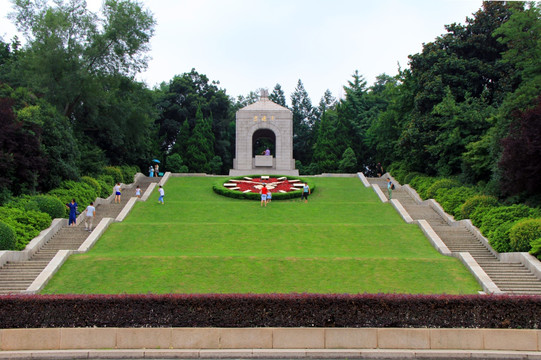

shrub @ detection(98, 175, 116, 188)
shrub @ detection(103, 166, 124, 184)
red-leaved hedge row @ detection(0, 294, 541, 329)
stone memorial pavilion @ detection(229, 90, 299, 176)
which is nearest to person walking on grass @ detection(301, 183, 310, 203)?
shrub @ detection(98, 175, 116, 188)

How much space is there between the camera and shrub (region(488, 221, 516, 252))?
21.2 metres

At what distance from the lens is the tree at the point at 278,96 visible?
7275 cm

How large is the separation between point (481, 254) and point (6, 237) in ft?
52.9

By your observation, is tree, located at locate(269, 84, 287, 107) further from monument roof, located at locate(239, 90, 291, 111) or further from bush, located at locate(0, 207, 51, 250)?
bush, located at locate(0, 207, 51, 250)

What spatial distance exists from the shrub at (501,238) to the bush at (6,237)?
16.3 metres

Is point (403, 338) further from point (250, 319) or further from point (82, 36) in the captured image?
point (82, 36)

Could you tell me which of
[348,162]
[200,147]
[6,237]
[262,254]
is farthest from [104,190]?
[348,162]

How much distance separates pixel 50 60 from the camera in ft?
117

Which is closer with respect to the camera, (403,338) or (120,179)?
(403,338)

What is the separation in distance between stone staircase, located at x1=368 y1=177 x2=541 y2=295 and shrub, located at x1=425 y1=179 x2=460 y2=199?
0.69 m

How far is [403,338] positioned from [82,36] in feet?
98.7

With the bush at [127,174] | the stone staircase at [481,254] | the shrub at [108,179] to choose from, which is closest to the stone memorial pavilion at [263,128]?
the bush at [127,174]

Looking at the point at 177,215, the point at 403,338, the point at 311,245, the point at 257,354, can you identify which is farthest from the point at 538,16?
the point at 257,354

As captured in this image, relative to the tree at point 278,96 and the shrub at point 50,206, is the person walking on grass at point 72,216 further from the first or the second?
the tree at point 278,96
